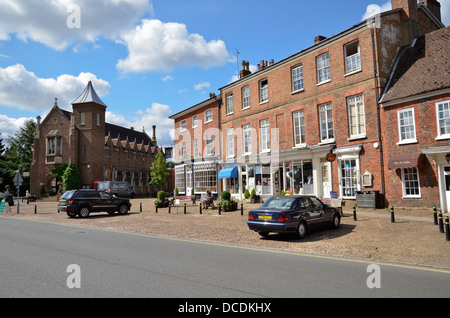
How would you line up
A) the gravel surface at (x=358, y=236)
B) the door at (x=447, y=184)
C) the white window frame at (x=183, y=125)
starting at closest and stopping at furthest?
the gravel surface at (x=358, y=236) → the door at (x=447, y=184) → the white window frame at (x=183, y=125)

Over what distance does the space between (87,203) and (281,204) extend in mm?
13899

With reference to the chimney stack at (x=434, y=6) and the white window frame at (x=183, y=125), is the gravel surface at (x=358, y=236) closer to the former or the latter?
the chimney stack at (x=434, y=6)

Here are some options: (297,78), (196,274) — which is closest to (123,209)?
(297,78)

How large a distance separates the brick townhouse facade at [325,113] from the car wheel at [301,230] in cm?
782

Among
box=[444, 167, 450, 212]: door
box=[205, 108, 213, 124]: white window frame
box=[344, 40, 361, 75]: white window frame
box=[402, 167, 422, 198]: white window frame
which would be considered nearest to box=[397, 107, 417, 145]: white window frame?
box=[402, 167, 422, 198]: white window frame

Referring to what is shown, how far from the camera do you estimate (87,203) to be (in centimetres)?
2017

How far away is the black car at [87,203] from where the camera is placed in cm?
1972

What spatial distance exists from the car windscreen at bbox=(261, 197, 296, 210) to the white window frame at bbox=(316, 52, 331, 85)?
39.2 feet

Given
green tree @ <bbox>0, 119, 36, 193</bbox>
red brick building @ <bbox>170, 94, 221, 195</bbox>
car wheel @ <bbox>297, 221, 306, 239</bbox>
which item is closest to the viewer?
car wheel @ <bbox>297, 221, 306, 239</bbox>

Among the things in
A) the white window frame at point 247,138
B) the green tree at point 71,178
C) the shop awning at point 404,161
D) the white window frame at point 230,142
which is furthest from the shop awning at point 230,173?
the green tree at point 71,178

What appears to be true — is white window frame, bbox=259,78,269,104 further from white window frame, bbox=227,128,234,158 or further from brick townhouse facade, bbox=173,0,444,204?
white window frame, bbox=227,128,234,158

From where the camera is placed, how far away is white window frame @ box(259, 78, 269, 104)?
25.1m
